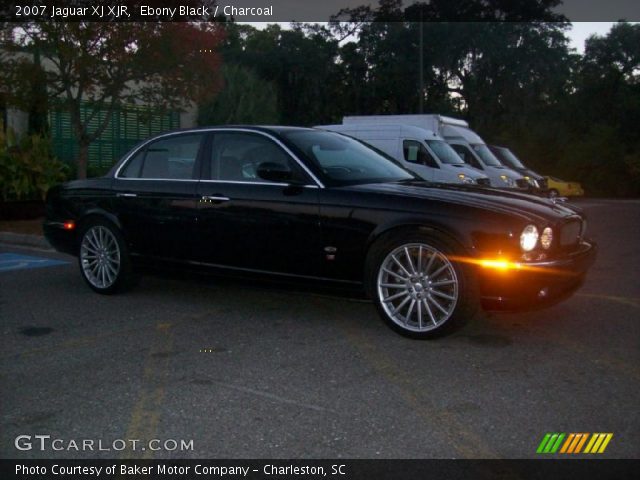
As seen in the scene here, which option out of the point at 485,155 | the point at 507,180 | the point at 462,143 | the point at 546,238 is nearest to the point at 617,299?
the point at 546,238

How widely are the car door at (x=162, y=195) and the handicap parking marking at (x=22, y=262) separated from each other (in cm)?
274

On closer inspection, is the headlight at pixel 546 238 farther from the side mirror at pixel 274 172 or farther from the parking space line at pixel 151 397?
the parking space line at pixel 151 397

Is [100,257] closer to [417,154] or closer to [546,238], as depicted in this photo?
[546,238]

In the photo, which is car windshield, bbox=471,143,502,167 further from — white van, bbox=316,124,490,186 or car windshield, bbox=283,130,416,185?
car windshield, bbox=283,130,416,185

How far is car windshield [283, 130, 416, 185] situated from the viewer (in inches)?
243

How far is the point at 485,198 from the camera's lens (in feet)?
18.4

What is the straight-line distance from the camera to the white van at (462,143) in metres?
17.7

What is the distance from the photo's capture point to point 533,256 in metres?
5.26

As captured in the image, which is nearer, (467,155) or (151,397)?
(151,397)
